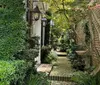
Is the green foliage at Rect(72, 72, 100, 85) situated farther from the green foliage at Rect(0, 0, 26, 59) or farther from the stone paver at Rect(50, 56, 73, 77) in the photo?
the stone paver at Rect(50, 56, 73, 77)

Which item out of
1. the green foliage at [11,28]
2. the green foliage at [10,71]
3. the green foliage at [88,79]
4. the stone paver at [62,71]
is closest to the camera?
the green foliage at [10,71]

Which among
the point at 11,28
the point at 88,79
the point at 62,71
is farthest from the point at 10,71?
the point at 62,71

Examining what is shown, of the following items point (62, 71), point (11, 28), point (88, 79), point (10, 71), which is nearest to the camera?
point (10, 71)

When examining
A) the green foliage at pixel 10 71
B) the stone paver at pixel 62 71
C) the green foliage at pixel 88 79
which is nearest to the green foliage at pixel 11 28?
the green foliage at pixel 10 71

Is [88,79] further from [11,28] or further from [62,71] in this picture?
[62,71]

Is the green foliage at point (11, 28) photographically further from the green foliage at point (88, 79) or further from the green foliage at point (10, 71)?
the green foliage at point (88, 79)

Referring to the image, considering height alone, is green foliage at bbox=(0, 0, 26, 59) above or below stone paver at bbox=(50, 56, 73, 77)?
above

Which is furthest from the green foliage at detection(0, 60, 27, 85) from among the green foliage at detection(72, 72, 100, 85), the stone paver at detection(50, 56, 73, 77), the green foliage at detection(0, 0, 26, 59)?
the stone paver at detection(50, 56, 73, 77)

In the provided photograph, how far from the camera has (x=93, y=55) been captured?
9203 millimetres

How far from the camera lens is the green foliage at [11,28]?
6219 millimetres

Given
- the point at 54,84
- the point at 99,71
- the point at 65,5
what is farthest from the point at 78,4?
the point at 99,71

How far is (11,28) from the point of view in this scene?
639 centimetres

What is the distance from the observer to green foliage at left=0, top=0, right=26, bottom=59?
622 cm

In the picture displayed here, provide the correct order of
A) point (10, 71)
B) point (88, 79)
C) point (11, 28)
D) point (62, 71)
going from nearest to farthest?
point (10, 71), point (11, 28), point (88, 79), point (62, 71)
